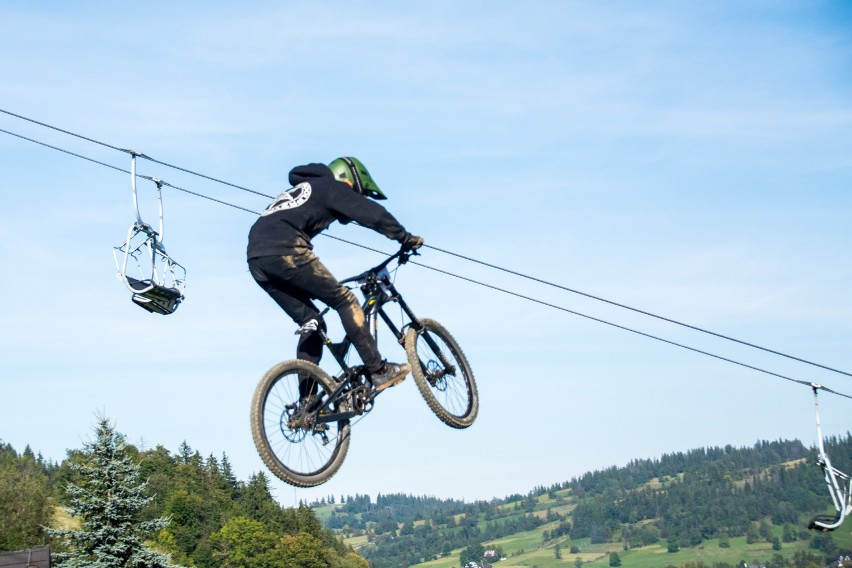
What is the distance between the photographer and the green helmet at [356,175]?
38.2 feet

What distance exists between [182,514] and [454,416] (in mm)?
106163

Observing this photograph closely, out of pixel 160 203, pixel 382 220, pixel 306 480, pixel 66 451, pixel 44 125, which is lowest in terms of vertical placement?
pixel 306 480

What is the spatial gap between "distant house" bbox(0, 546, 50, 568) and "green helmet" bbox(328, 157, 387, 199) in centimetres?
3264

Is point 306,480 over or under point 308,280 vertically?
under

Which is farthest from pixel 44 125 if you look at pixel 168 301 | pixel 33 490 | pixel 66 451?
pixel 66 451

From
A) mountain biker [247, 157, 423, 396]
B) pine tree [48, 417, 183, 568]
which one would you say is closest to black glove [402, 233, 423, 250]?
mountain biker [247, 157, 423, 396]

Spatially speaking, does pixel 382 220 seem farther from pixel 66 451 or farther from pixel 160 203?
pixel 66 451

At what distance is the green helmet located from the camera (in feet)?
38.2

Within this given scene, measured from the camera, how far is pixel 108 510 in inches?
1784

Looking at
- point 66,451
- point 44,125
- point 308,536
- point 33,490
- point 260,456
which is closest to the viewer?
point 260,456

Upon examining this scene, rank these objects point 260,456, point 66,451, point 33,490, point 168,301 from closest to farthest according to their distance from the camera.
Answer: point 260,456 → point 168,301 → point 33,490 → point 66,451

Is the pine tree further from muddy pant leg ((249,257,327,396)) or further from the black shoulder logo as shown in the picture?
A: the black shoulder logo

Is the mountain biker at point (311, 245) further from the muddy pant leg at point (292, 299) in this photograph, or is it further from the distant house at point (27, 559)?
the distant house at point (27, 559)

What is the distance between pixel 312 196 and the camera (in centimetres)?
1126
